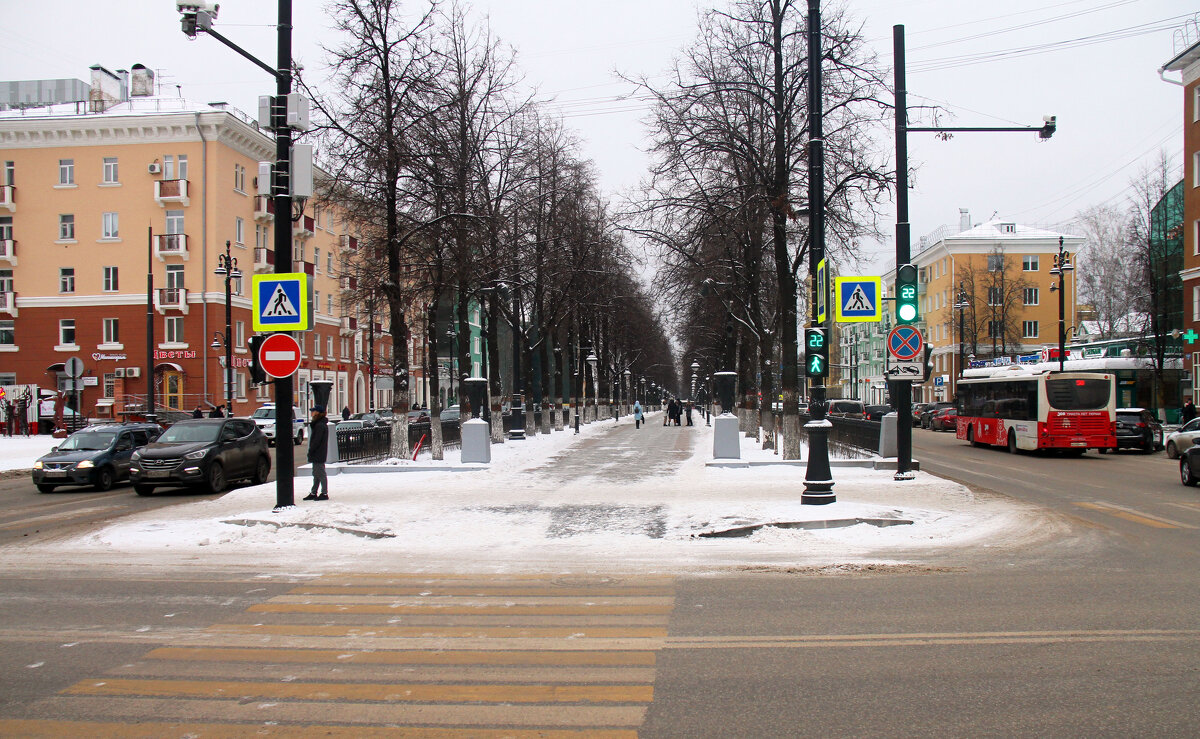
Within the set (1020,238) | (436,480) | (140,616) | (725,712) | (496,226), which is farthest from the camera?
(1020,238)

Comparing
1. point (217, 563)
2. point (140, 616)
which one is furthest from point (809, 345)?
point (140, 616)

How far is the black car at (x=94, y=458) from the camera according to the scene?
19.8m

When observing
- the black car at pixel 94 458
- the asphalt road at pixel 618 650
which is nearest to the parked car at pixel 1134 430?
the asphalt road at pixel 618 650

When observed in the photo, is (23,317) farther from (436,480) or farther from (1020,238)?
(1020,238)

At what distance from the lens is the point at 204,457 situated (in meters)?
18.6

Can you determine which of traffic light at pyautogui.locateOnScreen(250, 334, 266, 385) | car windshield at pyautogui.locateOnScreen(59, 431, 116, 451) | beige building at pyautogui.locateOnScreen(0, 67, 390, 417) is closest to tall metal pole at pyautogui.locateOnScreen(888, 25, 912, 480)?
traffic light at pyautogui.locateOnScreen(250, 334, 266, 385)

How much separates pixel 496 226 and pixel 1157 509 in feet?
55.4

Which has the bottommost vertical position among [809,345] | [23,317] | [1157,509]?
[1157,509]

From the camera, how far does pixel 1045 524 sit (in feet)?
40.9

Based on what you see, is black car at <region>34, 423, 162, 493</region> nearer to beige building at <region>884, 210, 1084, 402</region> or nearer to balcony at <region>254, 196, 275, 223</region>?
balcony at <region>254, 196, 275, 223</region>

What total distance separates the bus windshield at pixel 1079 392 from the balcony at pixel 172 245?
43.9m

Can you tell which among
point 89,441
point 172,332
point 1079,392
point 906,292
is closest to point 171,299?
point 172,332

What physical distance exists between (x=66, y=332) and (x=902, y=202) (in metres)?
50.2

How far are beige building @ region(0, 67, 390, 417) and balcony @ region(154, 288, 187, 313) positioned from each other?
78 millimetres
